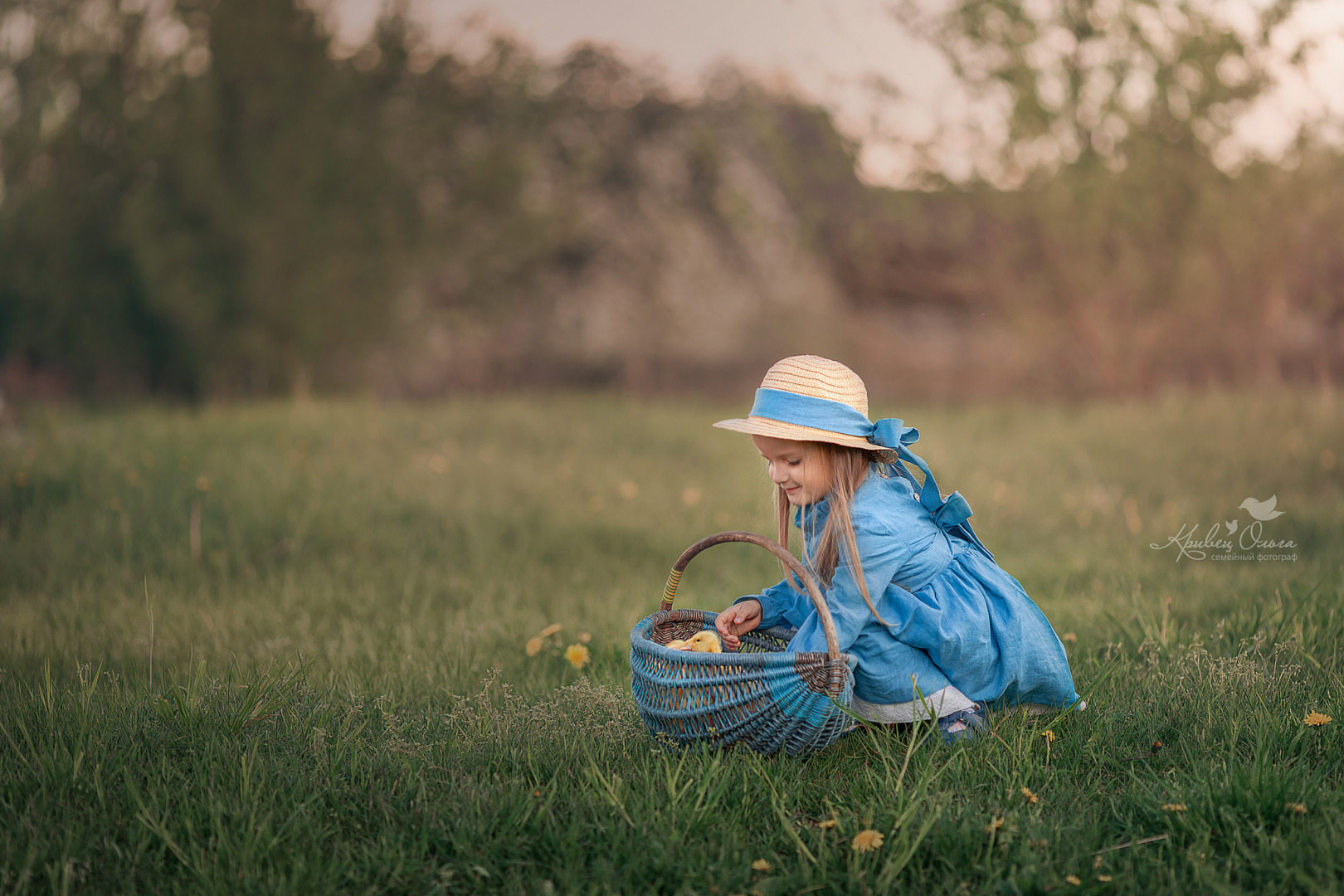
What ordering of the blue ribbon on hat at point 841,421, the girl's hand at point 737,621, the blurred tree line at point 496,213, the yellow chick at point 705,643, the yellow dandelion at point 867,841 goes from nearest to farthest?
the yellow dandelion at point 867,841
the blue ribbon on hat at point 841,421
the yellow chick at point 705,643
the girl's hand at point 737,621
the blurred tree line at point 496,213

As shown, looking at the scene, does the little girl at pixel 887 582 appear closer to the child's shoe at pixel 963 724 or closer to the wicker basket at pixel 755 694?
the child's shoe at pixel 963 724

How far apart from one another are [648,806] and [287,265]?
8139mm

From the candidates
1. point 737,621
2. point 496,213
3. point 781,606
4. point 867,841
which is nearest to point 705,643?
point 737,621

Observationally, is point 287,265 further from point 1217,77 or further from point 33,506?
point 1217,77

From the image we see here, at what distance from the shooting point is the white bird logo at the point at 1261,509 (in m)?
5.00

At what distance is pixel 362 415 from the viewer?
7.63 meters

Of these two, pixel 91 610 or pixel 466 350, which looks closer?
pixel 91 610

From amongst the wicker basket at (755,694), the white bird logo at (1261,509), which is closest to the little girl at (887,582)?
the wicker basket at (755,694)

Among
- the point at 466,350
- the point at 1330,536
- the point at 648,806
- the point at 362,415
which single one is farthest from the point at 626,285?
the point at 648,806

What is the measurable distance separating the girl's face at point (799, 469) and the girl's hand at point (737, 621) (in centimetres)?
37

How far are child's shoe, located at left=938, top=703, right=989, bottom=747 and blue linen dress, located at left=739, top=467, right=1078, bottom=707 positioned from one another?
0.16 ft

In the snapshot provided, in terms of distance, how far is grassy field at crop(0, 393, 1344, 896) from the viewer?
200cm

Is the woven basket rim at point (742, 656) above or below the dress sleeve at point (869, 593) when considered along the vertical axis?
below

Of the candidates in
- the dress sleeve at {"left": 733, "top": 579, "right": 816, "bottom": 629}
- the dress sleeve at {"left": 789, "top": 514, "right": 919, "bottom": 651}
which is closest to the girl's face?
the dress sleeve at {"left": 789, "top": 514, "right": 919, "bottom": 651}
